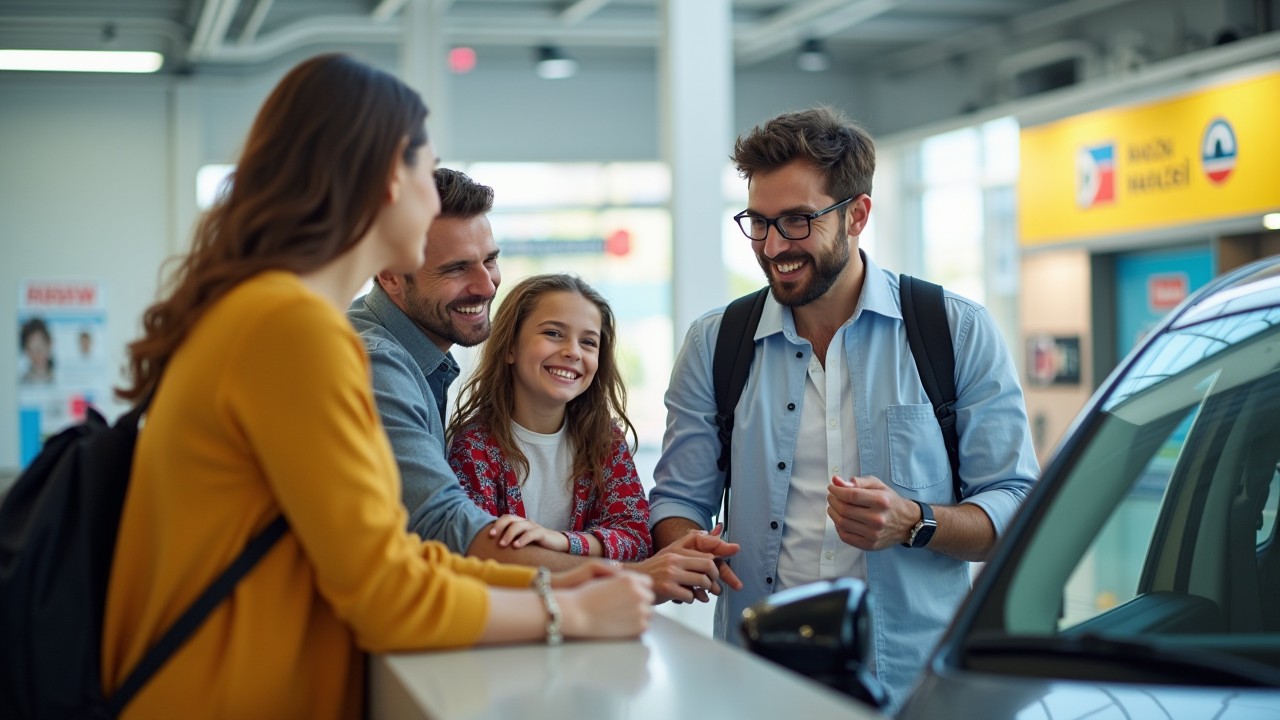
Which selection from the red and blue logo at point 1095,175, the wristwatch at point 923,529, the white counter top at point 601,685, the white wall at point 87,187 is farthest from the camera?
the white wall at point 87,187

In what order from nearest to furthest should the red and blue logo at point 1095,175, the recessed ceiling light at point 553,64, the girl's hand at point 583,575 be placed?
the girl's hand at point 583,575 → the red and blue logo at point 1095,175 → the recessed ceiling light at point 553,64

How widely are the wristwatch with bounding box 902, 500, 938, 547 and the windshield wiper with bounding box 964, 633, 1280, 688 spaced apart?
0.90 meters

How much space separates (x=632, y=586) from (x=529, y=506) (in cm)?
99

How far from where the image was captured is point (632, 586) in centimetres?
167

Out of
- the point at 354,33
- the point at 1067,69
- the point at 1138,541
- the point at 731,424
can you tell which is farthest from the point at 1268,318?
the point at 354,33

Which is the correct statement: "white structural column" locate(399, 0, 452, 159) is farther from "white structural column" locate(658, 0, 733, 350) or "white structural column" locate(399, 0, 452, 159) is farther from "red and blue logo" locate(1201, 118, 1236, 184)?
"red and blue logo" locate(1201, 118, 1236, 184)

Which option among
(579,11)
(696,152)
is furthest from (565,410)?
(579,11)

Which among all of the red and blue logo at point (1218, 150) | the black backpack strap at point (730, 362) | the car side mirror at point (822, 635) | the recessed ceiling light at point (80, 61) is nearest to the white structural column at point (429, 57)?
the recessed ceiling light at point (80, 61)

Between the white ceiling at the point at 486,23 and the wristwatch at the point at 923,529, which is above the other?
the white ceiling at the point at 486,23

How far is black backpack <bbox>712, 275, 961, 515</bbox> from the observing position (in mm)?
2693

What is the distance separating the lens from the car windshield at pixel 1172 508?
6.18ft

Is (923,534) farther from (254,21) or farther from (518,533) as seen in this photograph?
(254,21)

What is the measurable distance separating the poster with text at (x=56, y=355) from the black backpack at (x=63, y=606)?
36.3 feet

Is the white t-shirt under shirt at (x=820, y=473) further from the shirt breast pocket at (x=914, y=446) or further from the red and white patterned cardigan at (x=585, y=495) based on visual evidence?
the red and white patterned cardigan at (x=585, y=495)
